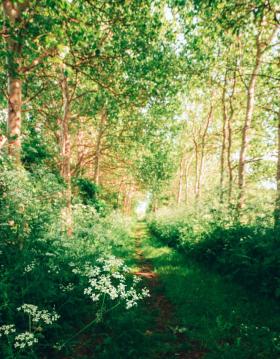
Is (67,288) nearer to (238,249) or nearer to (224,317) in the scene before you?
(224,317)

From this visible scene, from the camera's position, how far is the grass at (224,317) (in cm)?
393

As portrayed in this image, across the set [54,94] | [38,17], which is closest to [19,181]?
[38,17]

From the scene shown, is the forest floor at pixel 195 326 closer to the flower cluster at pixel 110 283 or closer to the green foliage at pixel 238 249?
the green foliage at pixel 238 249

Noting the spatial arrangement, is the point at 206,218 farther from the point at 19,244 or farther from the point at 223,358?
the point at 19,244

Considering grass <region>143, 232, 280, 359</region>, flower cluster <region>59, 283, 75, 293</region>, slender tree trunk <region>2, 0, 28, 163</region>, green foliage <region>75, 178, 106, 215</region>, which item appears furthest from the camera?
green foliage <region>75, 178, 106, 215</region>

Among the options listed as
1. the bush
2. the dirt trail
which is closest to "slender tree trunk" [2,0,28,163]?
the bush

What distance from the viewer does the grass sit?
3.93 metres

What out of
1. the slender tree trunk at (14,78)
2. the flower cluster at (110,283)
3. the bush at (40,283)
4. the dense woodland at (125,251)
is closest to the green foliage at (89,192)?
the dense woodland at (125,251)

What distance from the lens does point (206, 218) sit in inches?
405

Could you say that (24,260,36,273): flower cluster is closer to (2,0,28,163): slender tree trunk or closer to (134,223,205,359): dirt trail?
(134,223,205,359): dirt trail

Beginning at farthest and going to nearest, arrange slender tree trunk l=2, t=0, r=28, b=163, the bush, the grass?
1. slender tree trunk l=2, t=0, r=28, b=163
2. the grass
3. the bush

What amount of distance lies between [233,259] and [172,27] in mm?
8891

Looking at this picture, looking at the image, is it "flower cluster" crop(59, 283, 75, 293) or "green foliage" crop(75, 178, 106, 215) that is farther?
"green foliage" crop(75, 178, 106, 215)

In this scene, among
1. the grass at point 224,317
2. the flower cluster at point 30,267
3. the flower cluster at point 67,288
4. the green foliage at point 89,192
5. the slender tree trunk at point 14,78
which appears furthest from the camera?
the green foliage at point 89,192
